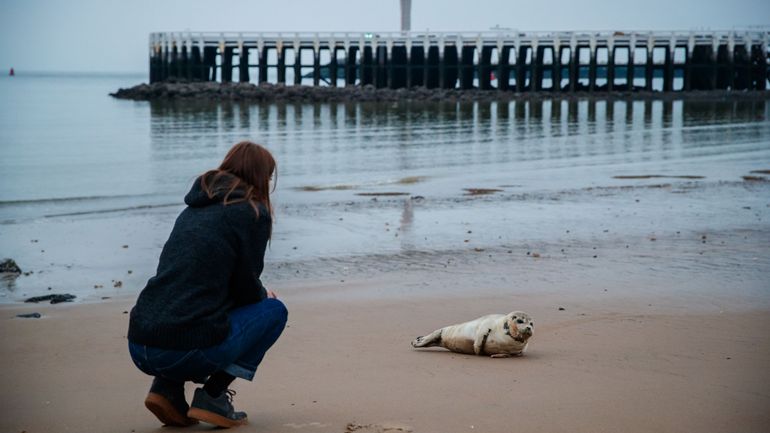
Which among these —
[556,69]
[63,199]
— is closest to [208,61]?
[556,69]

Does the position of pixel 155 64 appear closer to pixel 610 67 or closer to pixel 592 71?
pixel 592 71

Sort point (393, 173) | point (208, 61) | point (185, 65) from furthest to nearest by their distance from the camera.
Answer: point (208, 61)
point (185, 65)
point (393, 173)

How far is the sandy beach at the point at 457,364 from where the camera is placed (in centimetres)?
431

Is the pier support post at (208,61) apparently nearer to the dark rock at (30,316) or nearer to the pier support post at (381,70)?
the pier support post at (381,70)

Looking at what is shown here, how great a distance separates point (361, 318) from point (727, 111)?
38117 millimetres

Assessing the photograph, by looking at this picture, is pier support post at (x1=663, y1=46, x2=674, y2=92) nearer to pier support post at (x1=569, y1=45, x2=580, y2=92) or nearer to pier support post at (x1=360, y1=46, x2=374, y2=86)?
pier support post at (x1=569, y1=45, x2=580, y2=92)

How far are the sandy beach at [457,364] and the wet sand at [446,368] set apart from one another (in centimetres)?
1

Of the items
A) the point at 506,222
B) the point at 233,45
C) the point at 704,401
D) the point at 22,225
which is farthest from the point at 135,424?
the point at 233,45

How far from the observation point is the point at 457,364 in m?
5.27

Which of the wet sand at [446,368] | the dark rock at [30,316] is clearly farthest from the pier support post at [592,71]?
the dark rock at [30,316]

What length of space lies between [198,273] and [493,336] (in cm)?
194

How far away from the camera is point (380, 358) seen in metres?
5.45

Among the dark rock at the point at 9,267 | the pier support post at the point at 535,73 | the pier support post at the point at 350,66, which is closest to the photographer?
the dark rock at the point at 9,267

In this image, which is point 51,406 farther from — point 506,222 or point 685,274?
point 506,222
